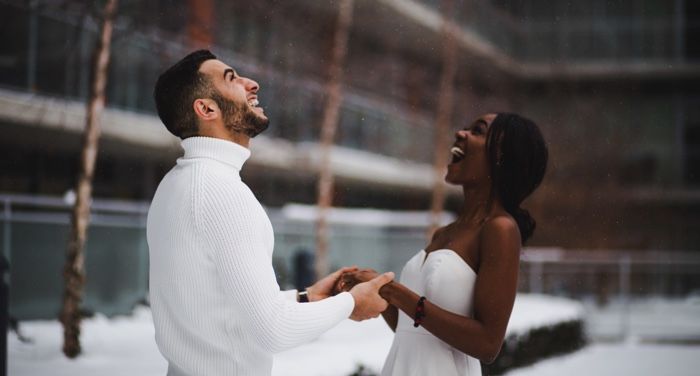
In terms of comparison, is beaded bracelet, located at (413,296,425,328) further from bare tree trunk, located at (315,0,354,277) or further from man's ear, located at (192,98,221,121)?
bare tree trunk, located at (315,0,354,277)

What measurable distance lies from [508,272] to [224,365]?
1.03 metres

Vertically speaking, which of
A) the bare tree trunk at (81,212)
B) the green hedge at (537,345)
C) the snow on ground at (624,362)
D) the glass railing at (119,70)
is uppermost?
the glass railing at (119,70)

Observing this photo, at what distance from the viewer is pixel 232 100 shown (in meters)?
2.39

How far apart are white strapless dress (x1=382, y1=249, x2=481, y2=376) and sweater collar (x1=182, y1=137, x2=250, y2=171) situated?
955 millimetres

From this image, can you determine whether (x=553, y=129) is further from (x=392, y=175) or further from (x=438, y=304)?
(x=438, y=304)

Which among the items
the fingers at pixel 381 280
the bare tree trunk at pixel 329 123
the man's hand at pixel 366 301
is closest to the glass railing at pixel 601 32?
the bare tree trunk at pixel 329 123

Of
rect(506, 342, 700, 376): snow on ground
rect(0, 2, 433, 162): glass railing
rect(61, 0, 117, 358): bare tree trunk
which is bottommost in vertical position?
rect(506, 342, 700, 376): snow on ground

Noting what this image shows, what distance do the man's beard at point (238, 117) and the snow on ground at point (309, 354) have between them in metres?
2.97

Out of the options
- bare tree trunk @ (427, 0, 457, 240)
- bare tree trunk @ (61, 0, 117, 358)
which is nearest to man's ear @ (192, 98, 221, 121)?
bare tree trunk @ (61, 0, 117, 358)

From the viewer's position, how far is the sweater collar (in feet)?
7.53

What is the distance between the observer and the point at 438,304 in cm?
301

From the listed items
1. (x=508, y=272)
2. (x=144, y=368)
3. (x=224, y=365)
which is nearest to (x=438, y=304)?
(x=508, y=272)

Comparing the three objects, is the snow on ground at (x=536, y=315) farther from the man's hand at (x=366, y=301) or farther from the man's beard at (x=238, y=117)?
the man's beard at (x=238, y=117)

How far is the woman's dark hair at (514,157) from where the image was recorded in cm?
304
